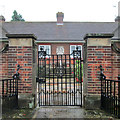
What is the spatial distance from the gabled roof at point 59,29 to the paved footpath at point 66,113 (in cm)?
1375

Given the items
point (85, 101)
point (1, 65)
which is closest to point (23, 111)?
point (1, 65)

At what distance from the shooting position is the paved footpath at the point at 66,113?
335 centimetres

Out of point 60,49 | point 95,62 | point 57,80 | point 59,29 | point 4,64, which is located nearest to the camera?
point 95,62

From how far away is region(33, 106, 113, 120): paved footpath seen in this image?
3.35 m

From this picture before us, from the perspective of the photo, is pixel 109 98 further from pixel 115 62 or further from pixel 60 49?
pixel 60 49

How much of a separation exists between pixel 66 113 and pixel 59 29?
17.3 m

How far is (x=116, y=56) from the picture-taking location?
12.9 ft

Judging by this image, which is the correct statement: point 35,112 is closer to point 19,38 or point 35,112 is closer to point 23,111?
point 23,111

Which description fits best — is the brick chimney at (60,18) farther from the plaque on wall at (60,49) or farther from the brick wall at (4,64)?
the brick wall at (4,64)

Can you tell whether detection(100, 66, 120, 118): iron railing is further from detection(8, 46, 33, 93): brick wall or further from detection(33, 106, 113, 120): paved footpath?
detection(8, 46, 33, 93): brick wall

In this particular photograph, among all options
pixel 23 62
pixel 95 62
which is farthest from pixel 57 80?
pixel 95 62

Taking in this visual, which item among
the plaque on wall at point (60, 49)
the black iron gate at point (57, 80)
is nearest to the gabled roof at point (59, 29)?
the plaque on wall at point (60, 49)

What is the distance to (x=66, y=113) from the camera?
356 cm

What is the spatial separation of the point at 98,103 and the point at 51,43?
47.0 ft
